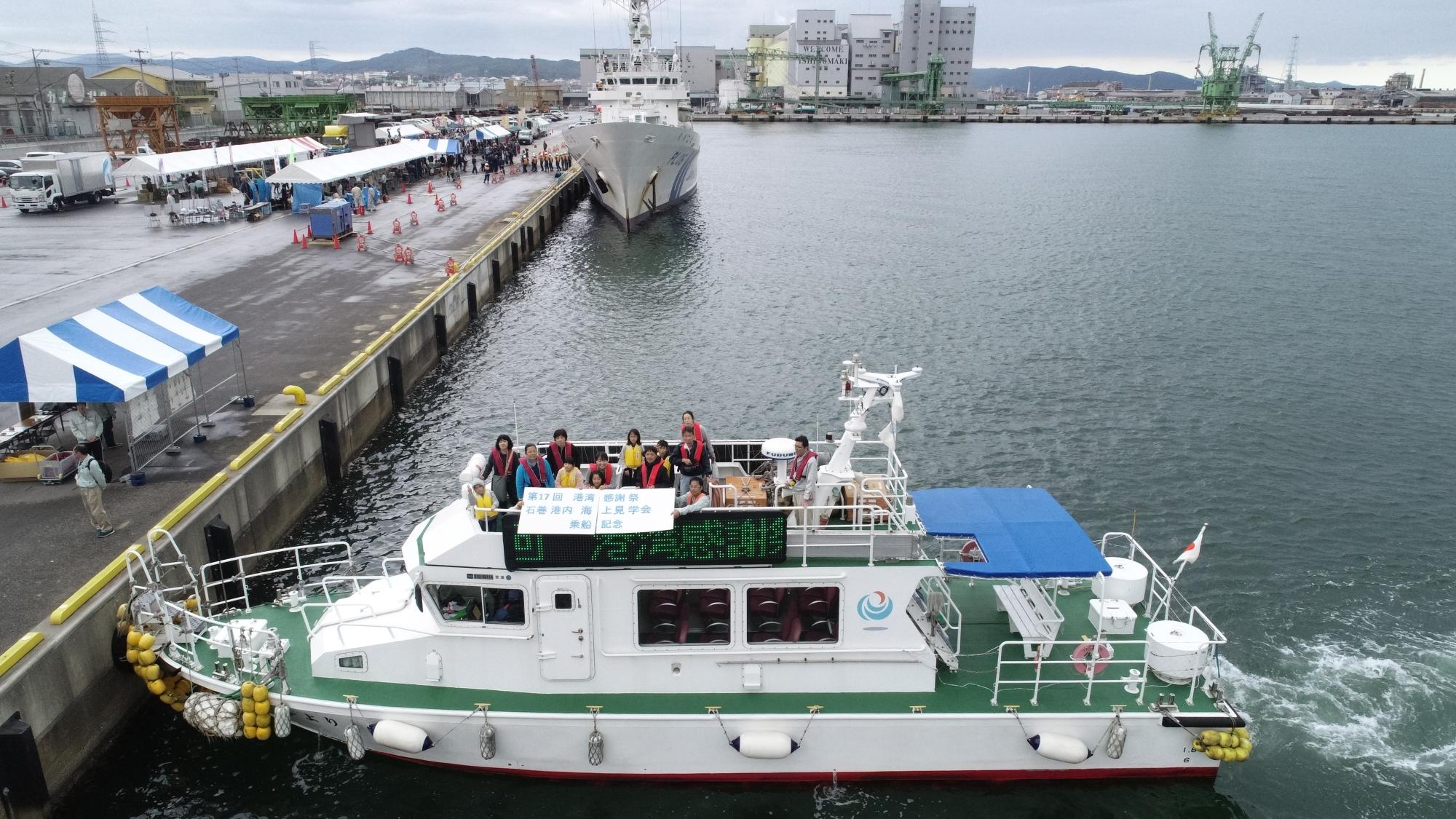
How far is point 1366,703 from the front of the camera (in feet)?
49.4

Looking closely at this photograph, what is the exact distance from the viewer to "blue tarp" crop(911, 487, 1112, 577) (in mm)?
12227

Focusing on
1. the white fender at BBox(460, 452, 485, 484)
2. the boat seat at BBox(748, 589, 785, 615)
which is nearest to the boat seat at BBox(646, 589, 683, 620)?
the boat seat at BBox(748, 589, 785, 615)

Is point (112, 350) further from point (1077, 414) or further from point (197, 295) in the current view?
point (1077, 414)

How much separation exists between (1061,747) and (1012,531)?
2865 mm

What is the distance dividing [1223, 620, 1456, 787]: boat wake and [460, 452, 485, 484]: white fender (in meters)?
12.4

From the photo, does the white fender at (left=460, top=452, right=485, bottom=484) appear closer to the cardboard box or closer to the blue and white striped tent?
the blue and white striped tent

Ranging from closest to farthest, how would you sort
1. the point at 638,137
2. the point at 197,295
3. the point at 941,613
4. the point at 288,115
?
the point at 941,613 → the point at 197,295 → the point at 638,137 → the point at 288,115

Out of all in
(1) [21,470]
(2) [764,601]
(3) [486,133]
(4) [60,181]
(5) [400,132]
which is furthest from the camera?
(3) [486,133]

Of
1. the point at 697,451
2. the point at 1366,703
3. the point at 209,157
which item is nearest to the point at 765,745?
the point at 697,451

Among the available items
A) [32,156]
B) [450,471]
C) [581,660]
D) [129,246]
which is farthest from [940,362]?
[32,156]

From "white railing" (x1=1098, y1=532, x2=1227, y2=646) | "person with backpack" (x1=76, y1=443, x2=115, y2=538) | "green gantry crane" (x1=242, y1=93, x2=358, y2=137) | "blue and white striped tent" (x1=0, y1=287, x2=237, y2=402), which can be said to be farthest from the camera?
"green gantry crane" (x1=242, y1=93, x2=358, y2=137)

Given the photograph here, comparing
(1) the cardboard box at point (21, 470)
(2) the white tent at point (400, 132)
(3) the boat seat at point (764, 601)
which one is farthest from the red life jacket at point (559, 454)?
(2) the white tent at point (400, 132)

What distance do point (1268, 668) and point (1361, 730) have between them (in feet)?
5.83

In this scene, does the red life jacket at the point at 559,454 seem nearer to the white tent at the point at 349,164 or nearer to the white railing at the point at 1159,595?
the white railing at the point at 1159,595
